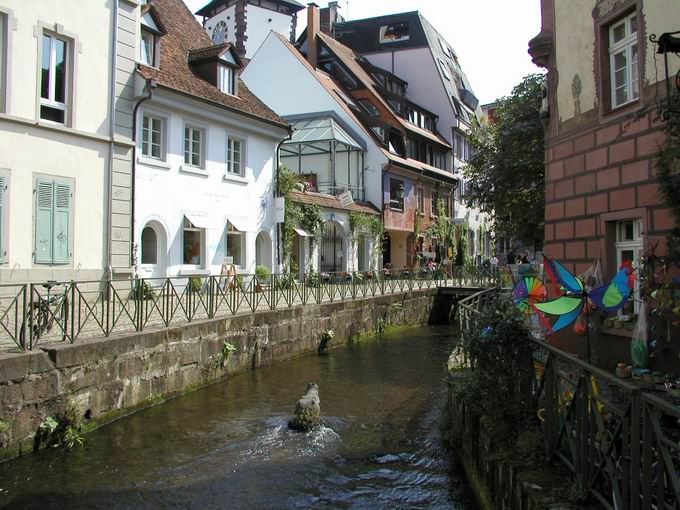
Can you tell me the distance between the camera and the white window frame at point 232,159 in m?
20.9

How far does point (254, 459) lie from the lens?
311 inches

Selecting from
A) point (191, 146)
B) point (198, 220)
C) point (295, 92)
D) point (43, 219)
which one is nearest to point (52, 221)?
point (43, 219)

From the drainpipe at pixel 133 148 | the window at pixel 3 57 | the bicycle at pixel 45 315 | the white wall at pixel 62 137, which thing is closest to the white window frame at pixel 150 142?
the drainpipe at pixel 133 148

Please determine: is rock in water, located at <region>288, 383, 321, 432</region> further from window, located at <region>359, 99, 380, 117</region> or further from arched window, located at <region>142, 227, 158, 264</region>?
window, located at <region>359, 99, 380, 117</region>

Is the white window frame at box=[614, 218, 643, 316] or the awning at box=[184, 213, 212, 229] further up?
the awning at box=[184, 213, 212, 229]

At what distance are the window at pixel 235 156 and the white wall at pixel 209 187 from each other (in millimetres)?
224

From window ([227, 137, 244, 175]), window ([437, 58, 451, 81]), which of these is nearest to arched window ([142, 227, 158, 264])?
window ([227, 137, 244, 175])

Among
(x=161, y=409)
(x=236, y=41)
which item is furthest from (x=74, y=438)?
(x=236, y=41)

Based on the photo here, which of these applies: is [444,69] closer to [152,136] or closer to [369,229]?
[369,229]

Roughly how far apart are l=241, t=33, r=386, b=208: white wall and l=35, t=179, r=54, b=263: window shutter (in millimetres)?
18809

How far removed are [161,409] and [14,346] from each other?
271 cm

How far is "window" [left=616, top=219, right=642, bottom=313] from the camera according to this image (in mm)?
9672

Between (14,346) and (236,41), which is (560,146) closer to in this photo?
(14,346)

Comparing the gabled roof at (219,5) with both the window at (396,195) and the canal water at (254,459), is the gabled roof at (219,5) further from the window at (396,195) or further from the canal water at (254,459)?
the canal water at (254,459)
